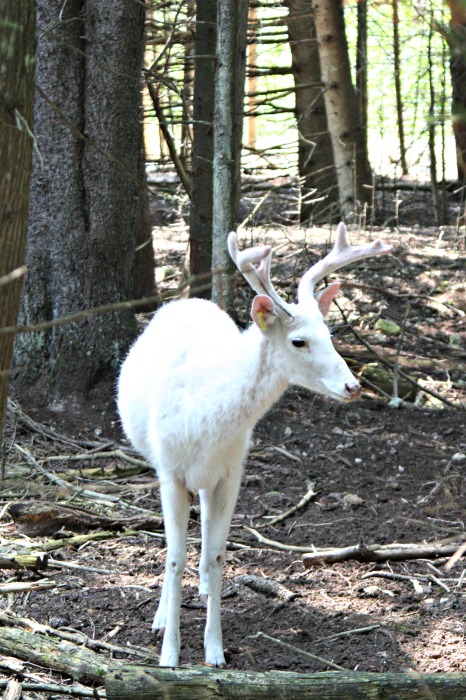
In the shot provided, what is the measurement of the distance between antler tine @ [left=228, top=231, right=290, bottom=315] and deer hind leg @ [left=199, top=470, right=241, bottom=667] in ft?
3.04

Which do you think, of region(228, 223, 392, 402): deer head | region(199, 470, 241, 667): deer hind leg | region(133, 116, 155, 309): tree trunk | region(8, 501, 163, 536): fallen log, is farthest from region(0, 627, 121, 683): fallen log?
region(133, 116, 155, 309): tree trunk

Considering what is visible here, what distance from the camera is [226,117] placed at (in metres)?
7.13

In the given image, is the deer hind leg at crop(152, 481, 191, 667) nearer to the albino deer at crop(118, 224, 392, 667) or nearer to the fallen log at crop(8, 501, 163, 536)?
Result: the albino deer at crop(118, 224, 392, 667)

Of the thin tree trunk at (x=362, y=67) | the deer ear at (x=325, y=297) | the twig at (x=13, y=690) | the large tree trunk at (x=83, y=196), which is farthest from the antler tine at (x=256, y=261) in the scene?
the thin tree trunk at (x=362, y=67)

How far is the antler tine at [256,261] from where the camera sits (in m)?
4.51

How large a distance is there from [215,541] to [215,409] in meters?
0.71

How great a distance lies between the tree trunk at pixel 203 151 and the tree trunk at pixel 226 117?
1586mm

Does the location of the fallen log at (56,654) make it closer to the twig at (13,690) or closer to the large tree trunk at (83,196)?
the twig at (13,690)

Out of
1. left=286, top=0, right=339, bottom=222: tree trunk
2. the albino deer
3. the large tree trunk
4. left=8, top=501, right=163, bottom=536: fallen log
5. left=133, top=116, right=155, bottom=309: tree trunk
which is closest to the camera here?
the albino deer

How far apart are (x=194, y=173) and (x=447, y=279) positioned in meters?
3.49

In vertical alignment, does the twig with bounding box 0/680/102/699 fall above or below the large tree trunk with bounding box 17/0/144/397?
below

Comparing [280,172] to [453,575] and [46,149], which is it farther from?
[453,575]

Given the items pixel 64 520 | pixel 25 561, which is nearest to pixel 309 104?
pixel 64 520

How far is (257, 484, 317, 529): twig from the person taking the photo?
6.20 metres
